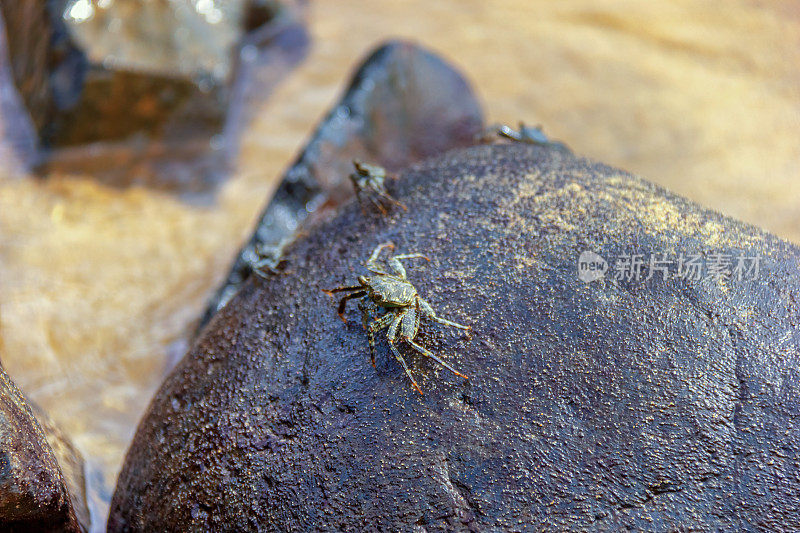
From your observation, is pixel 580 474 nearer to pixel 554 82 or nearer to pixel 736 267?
pixel 736 267

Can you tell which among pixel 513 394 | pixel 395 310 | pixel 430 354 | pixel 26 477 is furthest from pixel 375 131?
pixel 26 477

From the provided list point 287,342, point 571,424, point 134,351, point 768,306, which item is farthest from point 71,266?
point 768,306

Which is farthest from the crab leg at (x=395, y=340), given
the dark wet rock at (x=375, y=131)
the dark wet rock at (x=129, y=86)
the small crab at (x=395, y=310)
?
the dark wet rock at (x=129, y=86)

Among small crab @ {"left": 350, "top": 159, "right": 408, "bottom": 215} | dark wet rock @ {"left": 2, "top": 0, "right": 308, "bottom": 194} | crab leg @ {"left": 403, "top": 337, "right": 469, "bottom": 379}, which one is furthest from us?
dark wet rock @ {"left": 2, "top": 0, "right": 308, "bottom": 194}

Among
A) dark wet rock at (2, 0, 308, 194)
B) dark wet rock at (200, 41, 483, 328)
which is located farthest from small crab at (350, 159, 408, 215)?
dark wet rock at (2, 0, 308, 194)

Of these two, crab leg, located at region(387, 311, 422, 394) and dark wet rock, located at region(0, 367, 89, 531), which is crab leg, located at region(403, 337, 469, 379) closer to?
crab leg, located at region(387, 311, 422, 394)

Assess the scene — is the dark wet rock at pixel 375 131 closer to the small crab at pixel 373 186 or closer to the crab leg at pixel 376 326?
the small crab at pixel 373 186
